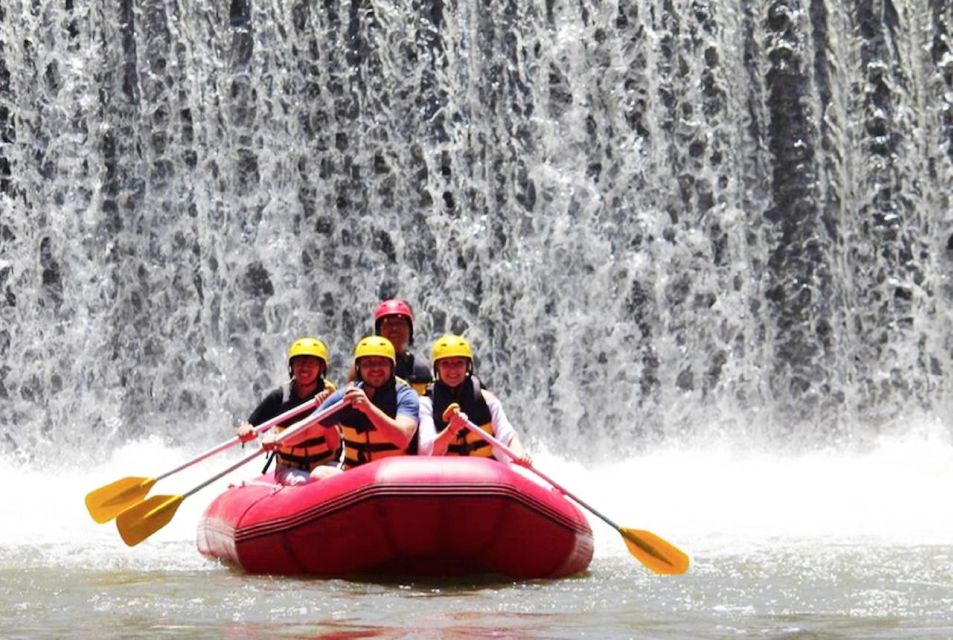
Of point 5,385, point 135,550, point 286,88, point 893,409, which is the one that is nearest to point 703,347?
point 893,409

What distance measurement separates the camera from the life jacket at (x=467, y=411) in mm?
8516

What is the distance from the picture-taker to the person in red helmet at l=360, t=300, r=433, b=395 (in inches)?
366

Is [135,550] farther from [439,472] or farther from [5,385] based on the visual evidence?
[5,385]

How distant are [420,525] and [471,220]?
26.1 ft

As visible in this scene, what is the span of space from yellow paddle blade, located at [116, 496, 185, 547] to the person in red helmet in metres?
1.51

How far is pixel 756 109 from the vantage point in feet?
51.4

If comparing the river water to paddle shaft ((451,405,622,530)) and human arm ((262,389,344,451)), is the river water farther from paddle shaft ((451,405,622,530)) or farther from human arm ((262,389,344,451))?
human arm ((262,389,344,451))

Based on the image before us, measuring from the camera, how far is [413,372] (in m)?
9.52

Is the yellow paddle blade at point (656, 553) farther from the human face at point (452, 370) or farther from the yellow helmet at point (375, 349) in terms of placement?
the yellow helmet at point (375, 349)

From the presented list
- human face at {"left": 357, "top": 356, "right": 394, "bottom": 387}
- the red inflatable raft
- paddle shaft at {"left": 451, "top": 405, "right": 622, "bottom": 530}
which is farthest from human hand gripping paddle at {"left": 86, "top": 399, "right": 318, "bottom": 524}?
paddle shaft at {"left": 451, "top": 405, "right": 622, "bottom": 530}

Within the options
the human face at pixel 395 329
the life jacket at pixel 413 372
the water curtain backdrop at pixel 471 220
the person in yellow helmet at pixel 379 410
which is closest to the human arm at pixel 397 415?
the person in yellow helmet at pixel 379 410

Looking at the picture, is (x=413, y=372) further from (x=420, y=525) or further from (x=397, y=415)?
(x=420, y=525)

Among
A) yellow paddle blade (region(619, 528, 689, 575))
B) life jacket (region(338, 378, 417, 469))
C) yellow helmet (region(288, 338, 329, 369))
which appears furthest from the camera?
yellow helmet (region(288, 338, 329, 369))

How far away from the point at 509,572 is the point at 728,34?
909 cm
